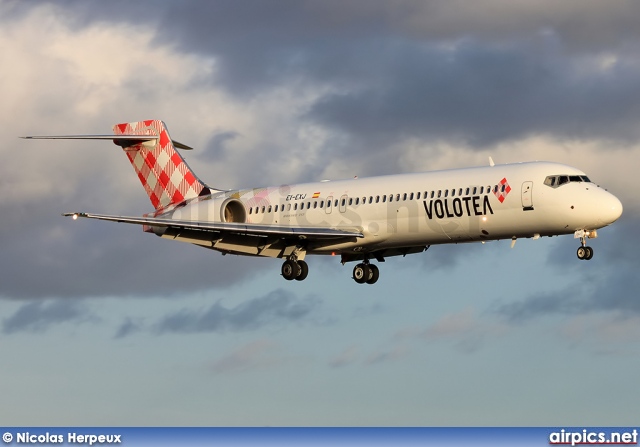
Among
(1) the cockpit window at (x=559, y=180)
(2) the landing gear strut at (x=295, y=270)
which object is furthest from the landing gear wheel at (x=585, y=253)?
(2) the landing gear strut at (x=295, y=270)

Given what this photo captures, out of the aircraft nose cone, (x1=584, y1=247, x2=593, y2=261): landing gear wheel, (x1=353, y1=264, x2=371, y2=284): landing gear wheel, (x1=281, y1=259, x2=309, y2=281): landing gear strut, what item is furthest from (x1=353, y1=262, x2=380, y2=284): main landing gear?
the aircraft nose cone

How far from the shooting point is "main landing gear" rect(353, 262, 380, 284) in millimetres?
50375

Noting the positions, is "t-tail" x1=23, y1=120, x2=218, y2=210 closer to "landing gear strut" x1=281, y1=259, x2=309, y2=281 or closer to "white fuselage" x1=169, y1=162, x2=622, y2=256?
"white fuselage" x1=169, y1=162, x2=622, y2=256

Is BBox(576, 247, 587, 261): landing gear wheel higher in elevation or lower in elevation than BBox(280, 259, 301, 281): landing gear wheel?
lower

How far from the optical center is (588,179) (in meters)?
42.8

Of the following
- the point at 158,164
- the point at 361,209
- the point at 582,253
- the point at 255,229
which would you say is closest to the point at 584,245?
the point at 582,253

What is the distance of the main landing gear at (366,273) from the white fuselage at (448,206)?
2488 mm

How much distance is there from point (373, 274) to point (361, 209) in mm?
4655

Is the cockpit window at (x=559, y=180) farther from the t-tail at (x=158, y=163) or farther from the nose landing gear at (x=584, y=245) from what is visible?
the t-tail at (x=158, y=163)

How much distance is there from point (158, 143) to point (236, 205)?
5.68 meters

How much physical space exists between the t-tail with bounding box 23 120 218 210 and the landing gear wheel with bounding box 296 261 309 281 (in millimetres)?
6979

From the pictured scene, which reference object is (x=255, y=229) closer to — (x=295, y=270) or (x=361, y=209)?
(x=295, y=270)

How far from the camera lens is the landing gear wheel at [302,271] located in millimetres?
47969

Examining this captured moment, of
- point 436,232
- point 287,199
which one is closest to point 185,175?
point 287,199
